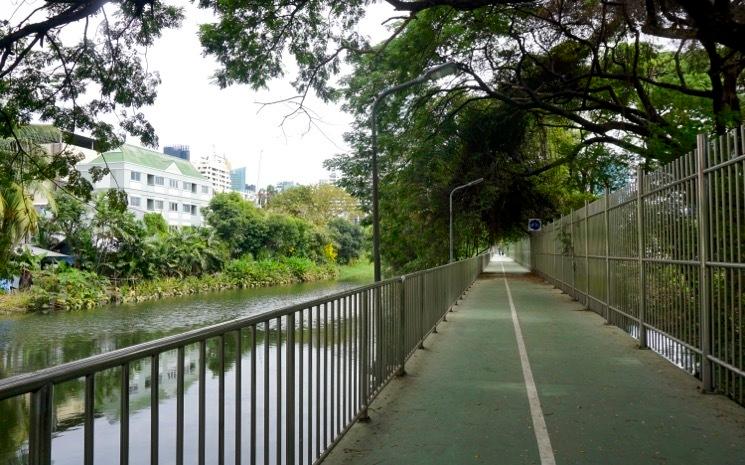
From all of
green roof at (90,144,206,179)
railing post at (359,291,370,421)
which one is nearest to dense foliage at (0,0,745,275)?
railing post at (359,291,370,421)

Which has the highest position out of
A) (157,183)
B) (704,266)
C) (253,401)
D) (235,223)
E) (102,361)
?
(157,183)

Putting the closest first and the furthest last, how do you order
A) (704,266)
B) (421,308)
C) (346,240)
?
(704,266), (421,308), (346,240)

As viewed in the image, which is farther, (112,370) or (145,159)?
(145,159)

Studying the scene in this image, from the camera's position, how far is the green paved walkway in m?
4.79

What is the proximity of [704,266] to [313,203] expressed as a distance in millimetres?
67593

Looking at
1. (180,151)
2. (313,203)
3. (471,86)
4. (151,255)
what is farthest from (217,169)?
(471,86)

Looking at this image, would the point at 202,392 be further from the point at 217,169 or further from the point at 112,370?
the point at 217,169

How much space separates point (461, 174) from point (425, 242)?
24.1ft

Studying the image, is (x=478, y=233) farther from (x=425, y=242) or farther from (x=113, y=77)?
(x=113, y=77)

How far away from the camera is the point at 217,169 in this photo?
171125 mm

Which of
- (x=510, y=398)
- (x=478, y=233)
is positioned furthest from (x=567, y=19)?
(x=478, y=233)

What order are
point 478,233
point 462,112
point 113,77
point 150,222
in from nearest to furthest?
1. point 113,77
2. point 462,112
3. point 478,233
4. point 150,222

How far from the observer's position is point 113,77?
10.8m

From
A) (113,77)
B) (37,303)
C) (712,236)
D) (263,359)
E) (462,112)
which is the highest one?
(462,112)
